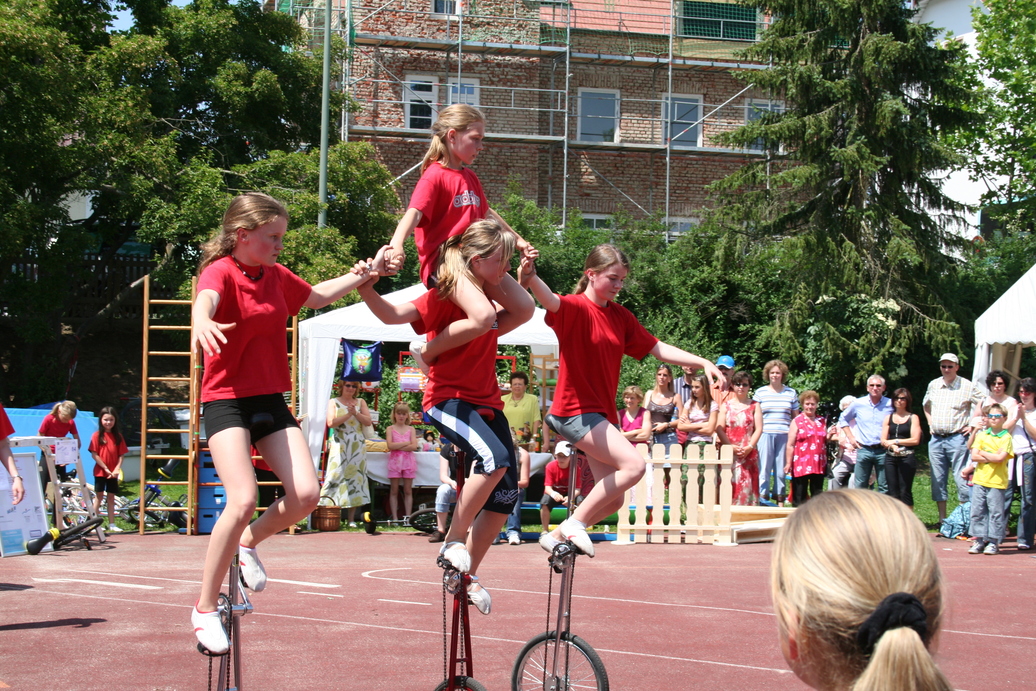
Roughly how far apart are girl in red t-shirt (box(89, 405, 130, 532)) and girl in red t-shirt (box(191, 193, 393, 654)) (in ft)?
27.2

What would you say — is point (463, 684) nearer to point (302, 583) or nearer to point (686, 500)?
point (302, 583)

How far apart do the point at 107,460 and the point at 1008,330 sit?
1070cm

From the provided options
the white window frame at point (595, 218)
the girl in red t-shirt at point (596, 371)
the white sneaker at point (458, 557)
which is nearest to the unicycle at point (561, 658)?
the girl in red t-shirt at point (596, 371)

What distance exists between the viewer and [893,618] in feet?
4.99

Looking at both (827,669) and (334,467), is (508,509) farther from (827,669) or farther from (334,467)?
(334,467)

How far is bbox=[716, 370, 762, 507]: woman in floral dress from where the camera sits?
1195 centimetres

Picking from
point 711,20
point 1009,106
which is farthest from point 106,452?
point 1009,106

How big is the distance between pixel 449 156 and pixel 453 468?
4.76ft

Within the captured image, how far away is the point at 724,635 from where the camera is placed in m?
6.52

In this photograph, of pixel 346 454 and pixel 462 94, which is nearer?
pixel 346 454

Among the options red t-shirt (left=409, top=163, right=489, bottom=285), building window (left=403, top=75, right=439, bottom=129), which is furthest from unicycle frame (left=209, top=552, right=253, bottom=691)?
building window (left=403, top=75, right=439, bottom=129)

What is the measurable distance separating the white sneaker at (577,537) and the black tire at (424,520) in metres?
6.87

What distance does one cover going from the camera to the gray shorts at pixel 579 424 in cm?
480

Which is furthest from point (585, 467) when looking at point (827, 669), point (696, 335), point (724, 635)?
point (696, 335)
